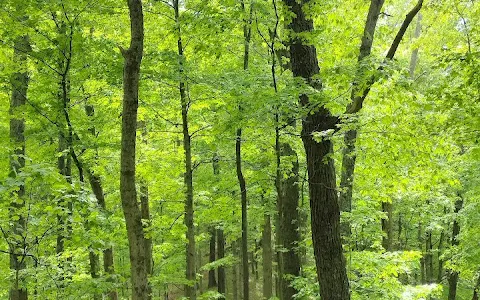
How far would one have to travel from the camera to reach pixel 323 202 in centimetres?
602

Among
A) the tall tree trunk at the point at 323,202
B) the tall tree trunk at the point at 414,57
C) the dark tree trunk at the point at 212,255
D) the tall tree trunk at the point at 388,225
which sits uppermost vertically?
the tall tree trunk at the point at 414,57

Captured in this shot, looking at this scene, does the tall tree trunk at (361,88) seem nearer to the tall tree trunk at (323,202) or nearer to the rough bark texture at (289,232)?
the tall tree trunk at (323,202)

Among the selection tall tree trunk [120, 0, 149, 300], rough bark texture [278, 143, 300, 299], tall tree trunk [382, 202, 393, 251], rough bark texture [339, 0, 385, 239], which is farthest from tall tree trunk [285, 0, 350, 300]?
tall tree trunk [382, 202, 393, 251]

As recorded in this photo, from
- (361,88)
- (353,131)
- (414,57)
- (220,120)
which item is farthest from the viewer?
(414,57)

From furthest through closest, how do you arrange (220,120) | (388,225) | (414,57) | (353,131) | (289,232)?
(388,225)
(414,57)
(289,232)
(353,131)
(220,120)

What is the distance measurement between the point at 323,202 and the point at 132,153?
10.2ft

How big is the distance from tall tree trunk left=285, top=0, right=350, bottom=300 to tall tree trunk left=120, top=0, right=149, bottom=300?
264cm

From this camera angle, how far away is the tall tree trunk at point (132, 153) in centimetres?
418

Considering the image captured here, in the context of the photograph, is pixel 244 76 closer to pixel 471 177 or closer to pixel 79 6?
pixel 79 6

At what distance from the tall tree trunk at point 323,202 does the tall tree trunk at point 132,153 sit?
2636mm

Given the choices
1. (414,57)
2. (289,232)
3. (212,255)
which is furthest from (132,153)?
(212,255)

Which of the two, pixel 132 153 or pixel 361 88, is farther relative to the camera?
pixel 361 88

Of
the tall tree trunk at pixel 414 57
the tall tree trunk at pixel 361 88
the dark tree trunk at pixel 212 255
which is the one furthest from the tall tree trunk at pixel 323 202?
the dark tree trunk at pixel 212 255

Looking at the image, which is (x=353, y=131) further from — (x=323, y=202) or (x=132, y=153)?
(x=132, y=153)
